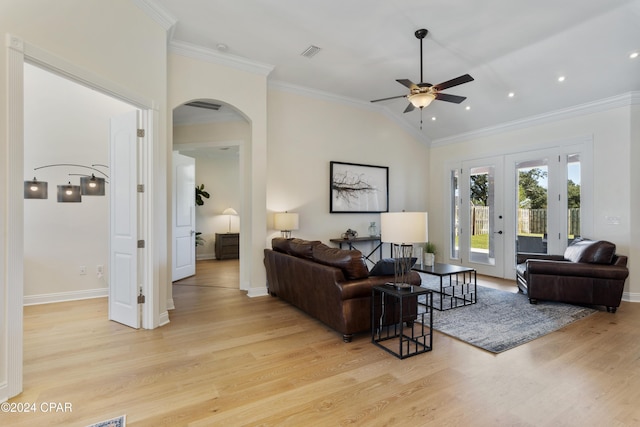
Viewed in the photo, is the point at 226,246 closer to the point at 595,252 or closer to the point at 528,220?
the point at 528,220

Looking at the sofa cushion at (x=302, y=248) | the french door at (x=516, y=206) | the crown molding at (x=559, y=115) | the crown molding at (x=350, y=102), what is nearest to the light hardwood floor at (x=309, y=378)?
the sofa cushion at (x=302, y=248)

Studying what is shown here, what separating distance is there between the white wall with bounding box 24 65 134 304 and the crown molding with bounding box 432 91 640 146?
6.70 meters

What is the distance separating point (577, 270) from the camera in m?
4.18

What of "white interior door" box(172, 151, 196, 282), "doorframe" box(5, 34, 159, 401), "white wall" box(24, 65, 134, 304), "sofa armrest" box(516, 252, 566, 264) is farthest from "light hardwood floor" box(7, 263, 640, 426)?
"white interior door" box(172, 151, 196, 282)

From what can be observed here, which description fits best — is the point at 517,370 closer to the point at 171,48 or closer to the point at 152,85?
the point at 152,85

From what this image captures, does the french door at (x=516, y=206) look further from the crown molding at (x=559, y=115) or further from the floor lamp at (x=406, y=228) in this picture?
the floor lamp at (x=406, y=228)

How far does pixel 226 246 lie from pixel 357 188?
4313 millimetres

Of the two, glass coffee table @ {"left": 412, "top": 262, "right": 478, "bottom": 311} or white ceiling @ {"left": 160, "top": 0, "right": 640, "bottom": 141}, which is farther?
glass coffee table @ {"left": 412, "top": 262, "right": 478, "bottom": 311}

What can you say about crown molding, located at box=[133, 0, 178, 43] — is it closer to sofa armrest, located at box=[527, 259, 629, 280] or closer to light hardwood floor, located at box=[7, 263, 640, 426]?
light hardwood floor, located at box=[7, 263, 640, 426]

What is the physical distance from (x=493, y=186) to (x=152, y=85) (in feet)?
20.2

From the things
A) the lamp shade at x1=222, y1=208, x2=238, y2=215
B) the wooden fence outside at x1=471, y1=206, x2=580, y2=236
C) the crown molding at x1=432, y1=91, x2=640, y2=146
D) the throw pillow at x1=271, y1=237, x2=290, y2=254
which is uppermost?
the crown molding at x1=432, y1=91, x2=640, y2=146

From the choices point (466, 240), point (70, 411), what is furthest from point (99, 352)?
point (466, 240)

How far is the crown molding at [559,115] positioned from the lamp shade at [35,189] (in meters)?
7.45

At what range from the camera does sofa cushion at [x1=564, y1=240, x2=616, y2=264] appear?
416 cm
